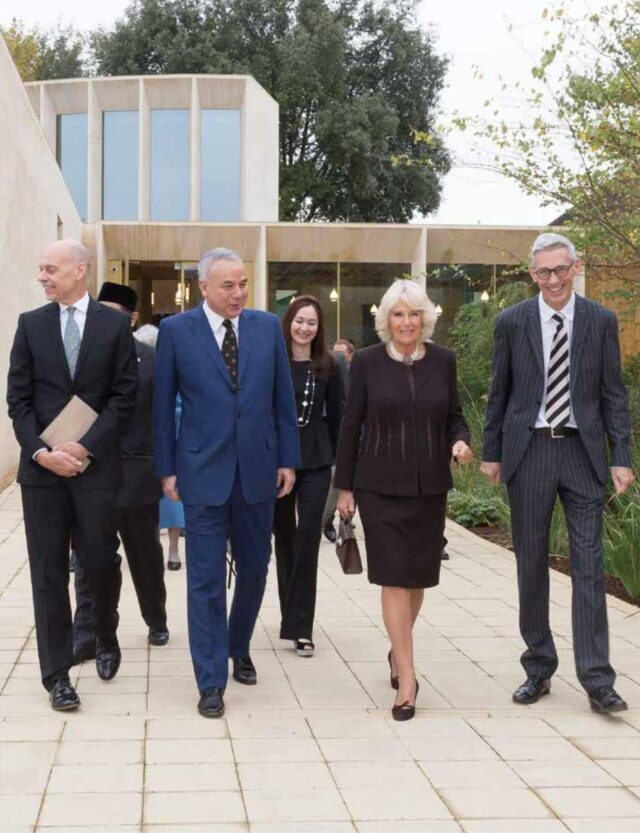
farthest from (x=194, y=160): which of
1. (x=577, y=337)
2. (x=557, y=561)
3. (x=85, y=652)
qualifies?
(x=577, y=337)

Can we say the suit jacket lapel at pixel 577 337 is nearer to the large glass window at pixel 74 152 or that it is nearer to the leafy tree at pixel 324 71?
the large glass window at pixel 74 152

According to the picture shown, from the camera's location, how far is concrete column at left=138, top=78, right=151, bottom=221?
116 feet

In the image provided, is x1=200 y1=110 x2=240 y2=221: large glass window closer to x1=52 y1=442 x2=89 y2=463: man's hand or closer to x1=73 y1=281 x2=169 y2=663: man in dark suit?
x1=73 y1=281 x2=169 y2=663: man in dark suit

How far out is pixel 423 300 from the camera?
551 centimetres

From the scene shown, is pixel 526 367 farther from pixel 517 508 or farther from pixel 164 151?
pixel 164 151

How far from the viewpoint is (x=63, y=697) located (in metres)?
5.28

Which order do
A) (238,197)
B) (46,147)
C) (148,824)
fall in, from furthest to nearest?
1. (238,197)
2. (46,147)
3. (148,824)

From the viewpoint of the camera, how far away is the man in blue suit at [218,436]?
17.9ft

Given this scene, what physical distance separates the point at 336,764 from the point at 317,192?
4153 cm

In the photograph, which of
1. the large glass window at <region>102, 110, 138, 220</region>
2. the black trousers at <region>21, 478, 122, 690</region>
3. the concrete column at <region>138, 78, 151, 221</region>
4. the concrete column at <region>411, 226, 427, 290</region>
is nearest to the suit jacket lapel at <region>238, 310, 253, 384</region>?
the black trousers at <region>21, 478, 122, 690</region>

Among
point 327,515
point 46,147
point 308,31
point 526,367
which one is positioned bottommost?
point 327,515

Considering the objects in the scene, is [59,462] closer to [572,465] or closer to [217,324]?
[217,324]

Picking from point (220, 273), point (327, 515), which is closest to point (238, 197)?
point (327, 515)

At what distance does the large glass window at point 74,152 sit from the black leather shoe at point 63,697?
105 feet
